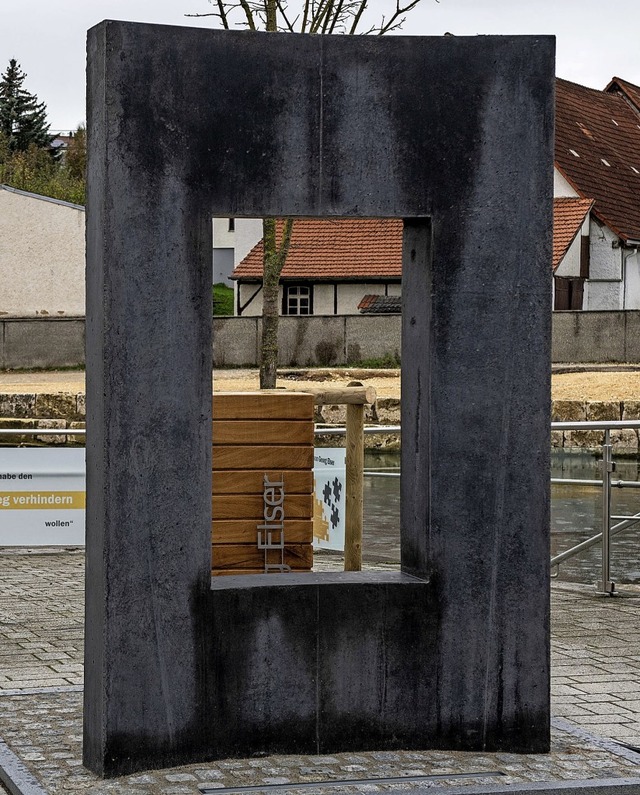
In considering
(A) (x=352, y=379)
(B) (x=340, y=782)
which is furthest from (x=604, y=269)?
(B) (x=340, y=782)

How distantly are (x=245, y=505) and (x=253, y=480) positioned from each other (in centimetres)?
13

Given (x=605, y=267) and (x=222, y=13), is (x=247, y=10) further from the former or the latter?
(x=605, y=267)

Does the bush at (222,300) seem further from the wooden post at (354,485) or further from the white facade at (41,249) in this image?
the wooden post at (354,485)

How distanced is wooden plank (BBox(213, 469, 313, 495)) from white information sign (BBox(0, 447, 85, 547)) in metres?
5.21

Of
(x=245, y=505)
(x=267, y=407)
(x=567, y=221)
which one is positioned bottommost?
(x=245, y=505)

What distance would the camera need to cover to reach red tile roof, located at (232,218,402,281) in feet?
174

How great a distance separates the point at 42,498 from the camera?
12.3 metres

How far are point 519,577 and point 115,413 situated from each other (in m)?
1.77

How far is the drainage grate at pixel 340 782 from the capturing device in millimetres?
5410

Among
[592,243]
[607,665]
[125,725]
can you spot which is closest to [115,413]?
[125,725]

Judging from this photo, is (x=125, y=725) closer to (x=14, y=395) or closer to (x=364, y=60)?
(x=364, y=60)

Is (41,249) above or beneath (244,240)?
beneath

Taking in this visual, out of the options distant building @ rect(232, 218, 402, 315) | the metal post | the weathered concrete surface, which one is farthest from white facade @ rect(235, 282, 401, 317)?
the metal post

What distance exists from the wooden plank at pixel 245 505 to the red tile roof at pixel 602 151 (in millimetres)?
42243
